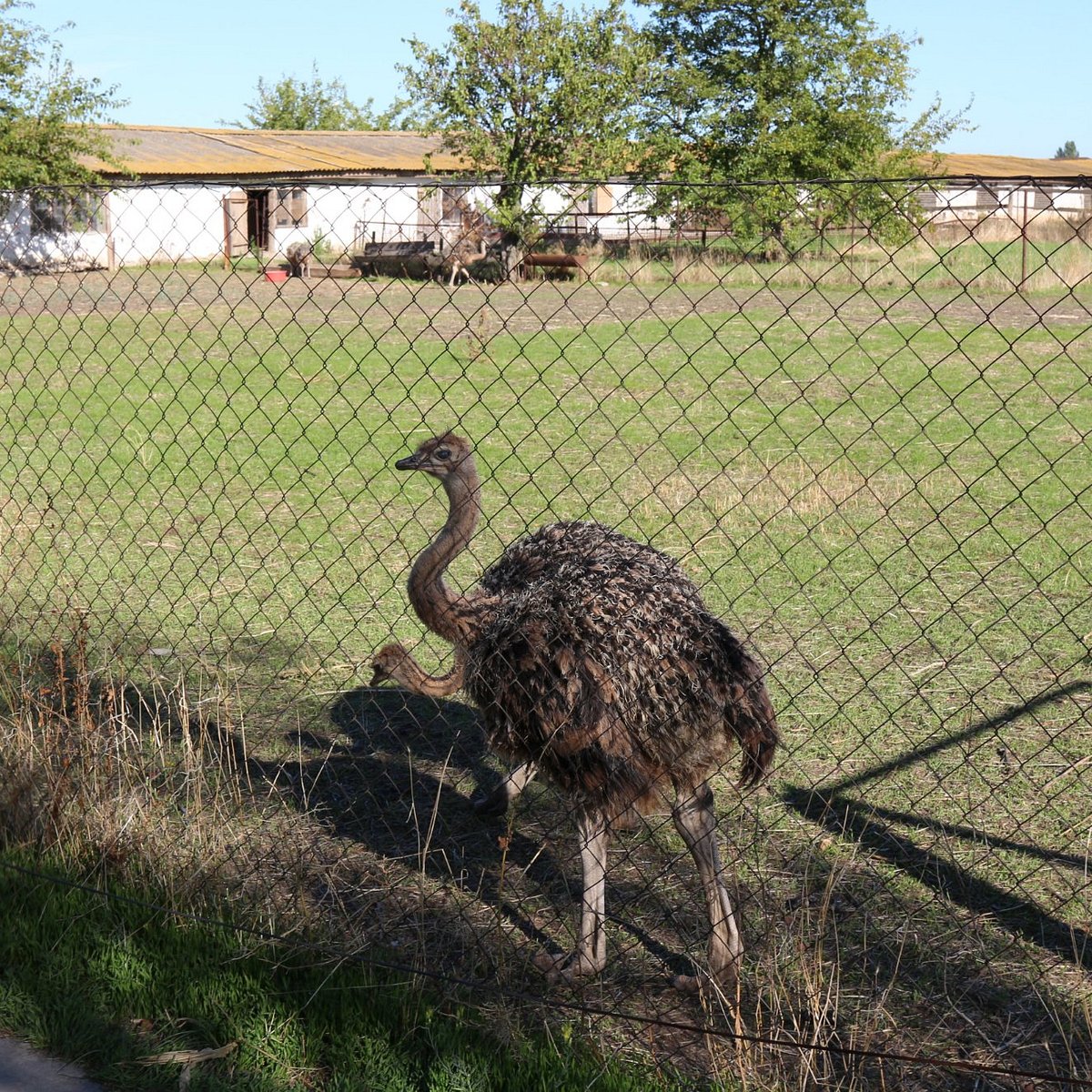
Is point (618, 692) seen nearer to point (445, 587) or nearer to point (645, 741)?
point (645, 741)

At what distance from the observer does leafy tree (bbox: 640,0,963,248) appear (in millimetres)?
35469

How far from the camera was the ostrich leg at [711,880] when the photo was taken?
4.00 metres

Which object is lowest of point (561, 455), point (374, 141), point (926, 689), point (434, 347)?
point (926, 689)

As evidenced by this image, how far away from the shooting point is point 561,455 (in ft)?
39.9

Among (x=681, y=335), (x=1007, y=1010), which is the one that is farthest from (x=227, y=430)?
(x=1007, y=1010)

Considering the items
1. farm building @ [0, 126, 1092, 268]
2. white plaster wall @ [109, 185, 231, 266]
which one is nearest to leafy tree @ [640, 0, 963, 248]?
farm building @ [0, 126, 1092, 268]

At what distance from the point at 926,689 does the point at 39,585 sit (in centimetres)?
524

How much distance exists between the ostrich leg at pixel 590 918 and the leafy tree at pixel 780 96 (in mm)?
32663

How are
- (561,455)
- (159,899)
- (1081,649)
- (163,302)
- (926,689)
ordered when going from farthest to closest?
(163,302) → (561,455) → (1081,649) → (926,689) → (159,899)

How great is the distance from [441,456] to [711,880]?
2247 millimetres

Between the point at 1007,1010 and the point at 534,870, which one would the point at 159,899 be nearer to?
the point at 534,870

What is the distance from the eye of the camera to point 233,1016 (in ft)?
12.0

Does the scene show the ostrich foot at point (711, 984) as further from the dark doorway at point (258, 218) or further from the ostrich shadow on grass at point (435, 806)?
the dark doorway at point (258, 218)

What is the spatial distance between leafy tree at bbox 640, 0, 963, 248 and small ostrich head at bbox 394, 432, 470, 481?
102 ft
